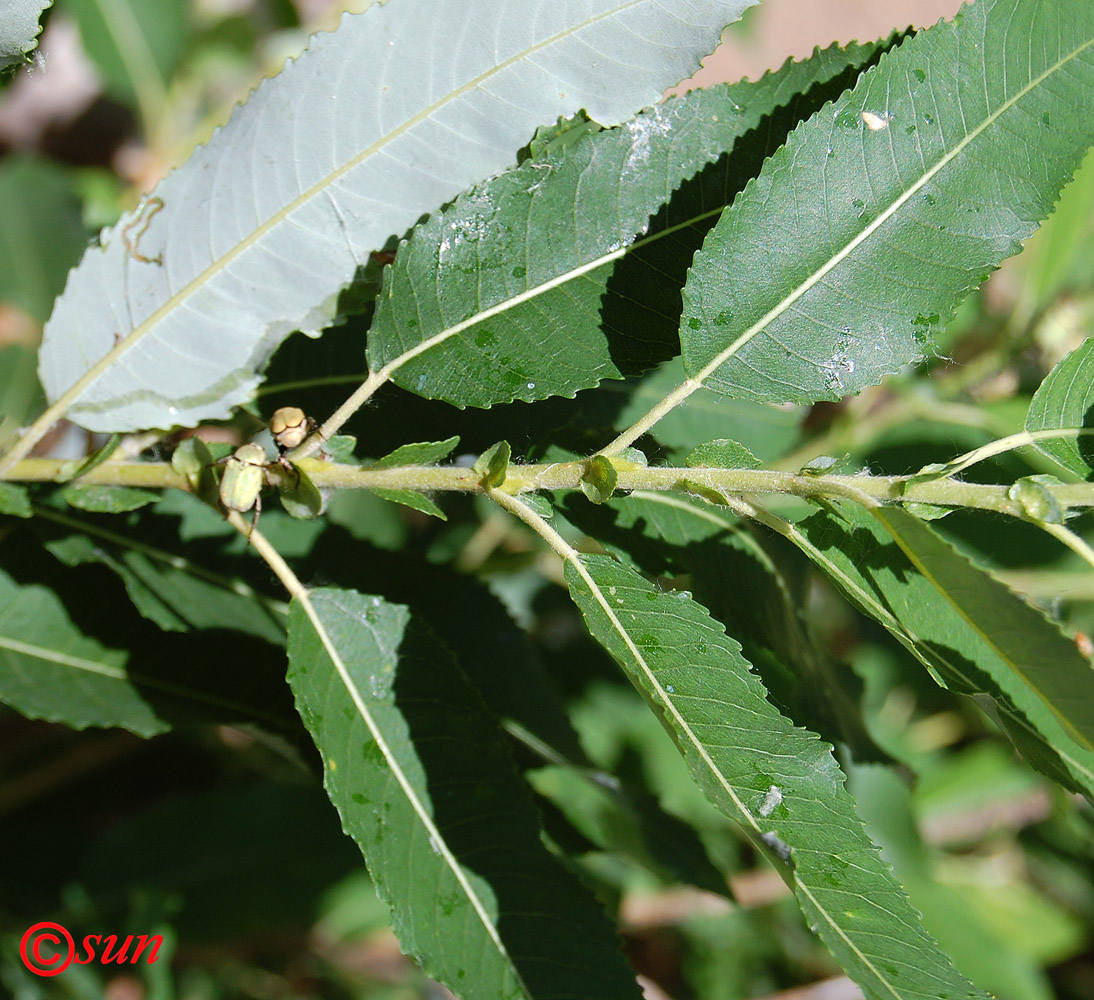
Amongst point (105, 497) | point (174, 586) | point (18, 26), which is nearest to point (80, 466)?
point (105, 497)

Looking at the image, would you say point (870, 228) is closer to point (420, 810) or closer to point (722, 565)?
point (722, 565)

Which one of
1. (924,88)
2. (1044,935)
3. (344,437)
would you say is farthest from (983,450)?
(1044,935)

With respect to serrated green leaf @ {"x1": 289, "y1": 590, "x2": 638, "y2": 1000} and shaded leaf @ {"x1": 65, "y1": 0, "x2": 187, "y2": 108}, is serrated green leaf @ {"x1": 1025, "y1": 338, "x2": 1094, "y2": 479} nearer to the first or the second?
serrated green leaf @ {"x1": 289, "y1": 590, "x2": 638, "y2": 1000}

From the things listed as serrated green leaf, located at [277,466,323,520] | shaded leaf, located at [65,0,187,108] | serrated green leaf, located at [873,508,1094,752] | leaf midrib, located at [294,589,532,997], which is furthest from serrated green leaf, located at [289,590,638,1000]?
shaded leaf, located at [65,0,187,108]

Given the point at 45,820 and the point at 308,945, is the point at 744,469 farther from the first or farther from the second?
the point at 45,820

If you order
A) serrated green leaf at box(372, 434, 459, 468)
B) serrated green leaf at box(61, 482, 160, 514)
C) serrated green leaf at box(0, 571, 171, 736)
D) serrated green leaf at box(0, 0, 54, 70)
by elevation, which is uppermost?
serrated green leaf at box(0, 0, 54, 70)

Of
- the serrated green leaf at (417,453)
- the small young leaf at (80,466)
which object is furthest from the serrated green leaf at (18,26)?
the serrated green leaf at (417,453)
